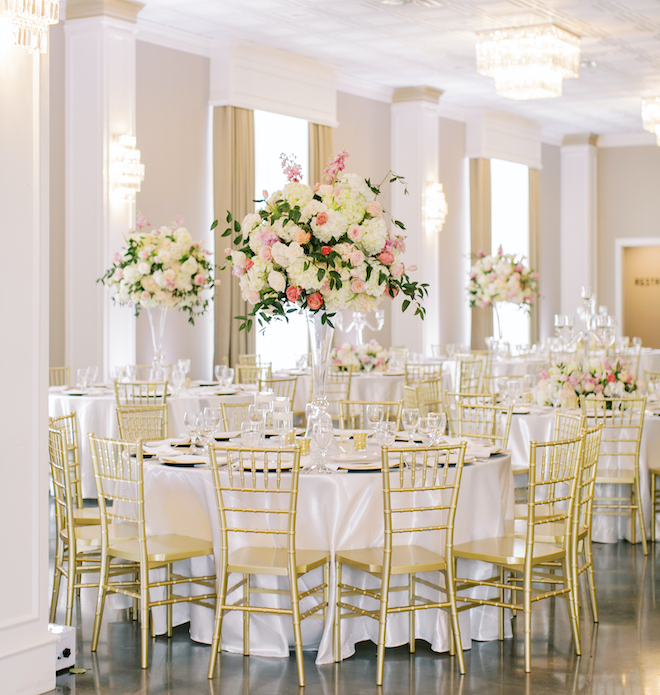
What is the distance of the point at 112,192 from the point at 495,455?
5.51 meters

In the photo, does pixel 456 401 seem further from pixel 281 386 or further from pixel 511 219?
pixel 511 219

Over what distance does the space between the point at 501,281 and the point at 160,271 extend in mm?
6631

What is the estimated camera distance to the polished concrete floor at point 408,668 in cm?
418

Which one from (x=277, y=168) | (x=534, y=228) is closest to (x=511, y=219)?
(x=534, y=228)

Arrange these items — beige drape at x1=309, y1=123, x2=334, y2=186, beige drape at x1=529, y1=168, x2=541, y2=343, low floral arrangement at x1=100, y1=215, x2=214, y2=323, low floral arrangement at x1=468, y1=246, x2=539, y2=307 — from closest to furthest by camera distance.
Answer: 1. low floral arrangement at x1=100, y1=215, x2=214, y2=323
2. beige drape at x1=309, y1=123, x2=334, y2=186
3. low floral arrangement at x1=468, y1=246, x2=539, y2=307
4. beige drape at x1=529, y1=168, x2=541, y2=343

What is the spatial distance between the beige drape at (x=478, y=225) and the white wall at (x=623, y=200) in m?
3.69

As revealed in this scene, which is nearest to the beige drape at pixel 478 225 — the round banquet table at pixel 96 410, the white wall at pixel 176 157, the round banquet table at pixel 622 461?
the white wall at pixel 176 157

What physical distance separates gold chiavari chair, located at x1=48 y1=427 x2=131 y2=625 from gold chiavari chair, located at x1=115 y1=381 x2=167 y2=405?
2498mm

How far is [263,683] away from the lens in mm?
4227

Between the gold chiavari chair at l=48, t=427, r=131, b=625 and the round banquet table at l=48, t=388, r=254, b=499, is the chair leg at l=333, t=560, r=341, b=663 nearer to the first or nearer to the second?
the gold chiavari chair at l=48, t=427, r=131, b=625

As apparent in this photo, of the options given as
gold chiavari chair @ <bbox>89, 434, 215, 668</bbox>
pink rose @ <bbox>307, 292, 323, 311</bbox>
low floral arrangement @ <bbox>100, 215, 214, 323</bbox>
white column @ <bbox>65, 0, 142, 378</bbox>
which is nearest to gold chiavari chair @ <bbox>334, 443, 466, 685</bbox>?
gold chiavari chair @ <bbox>89, 434, 215, 668</bbox>

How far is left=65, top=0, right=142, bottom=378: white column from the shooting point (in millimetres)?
9195

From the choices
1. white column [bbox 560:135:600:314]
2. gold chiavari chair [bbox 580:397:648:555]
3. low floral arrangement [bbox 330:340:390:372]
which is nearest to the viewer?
gold chiavari chair [bbox 580:397:648:555]

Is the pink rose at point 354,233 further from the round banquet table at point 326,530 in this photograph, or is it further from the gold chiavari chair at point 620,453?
the gold chiavari chair at point 620,453
